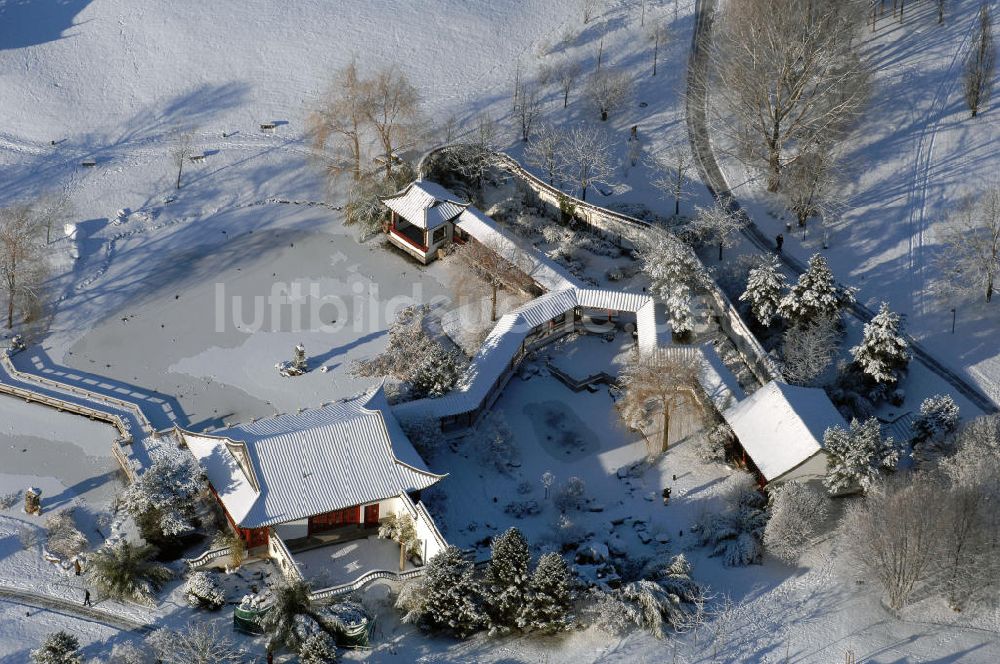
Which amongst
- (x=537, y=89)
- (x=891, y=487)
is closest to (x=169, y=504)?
(x=891, y=487)

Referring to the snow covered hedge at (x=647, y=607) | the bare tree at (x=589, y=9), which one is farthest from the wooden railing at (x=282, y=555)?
the bare tree at (x=589, y=9)

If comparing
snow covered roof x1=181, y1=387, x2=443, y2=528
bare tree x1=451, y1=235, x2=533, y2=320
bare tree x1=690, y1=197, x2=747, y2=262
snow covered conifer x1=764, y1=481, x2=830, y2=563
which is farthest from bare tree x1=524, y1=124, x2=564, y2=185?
snow covered conifer x1=764, y1=481, x2=830, y2=563

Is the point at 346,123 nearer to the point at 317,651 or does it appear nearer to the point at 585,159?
the point at 585,159

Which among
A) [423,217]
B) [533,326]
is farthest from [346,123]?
[533,326]

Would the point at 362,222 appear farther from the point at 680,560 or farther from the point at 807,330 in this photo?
the point at 680,560

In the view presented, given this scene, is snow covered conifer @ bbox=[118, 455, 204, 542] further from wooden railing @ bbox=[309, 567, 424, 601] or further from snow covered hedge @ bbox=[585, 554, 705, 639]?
snow covered hedge @ bbox=[585, 554, 705, 639]

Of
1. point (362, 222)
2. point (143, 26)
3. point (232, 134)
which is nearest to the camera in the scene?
point (362, 222)
